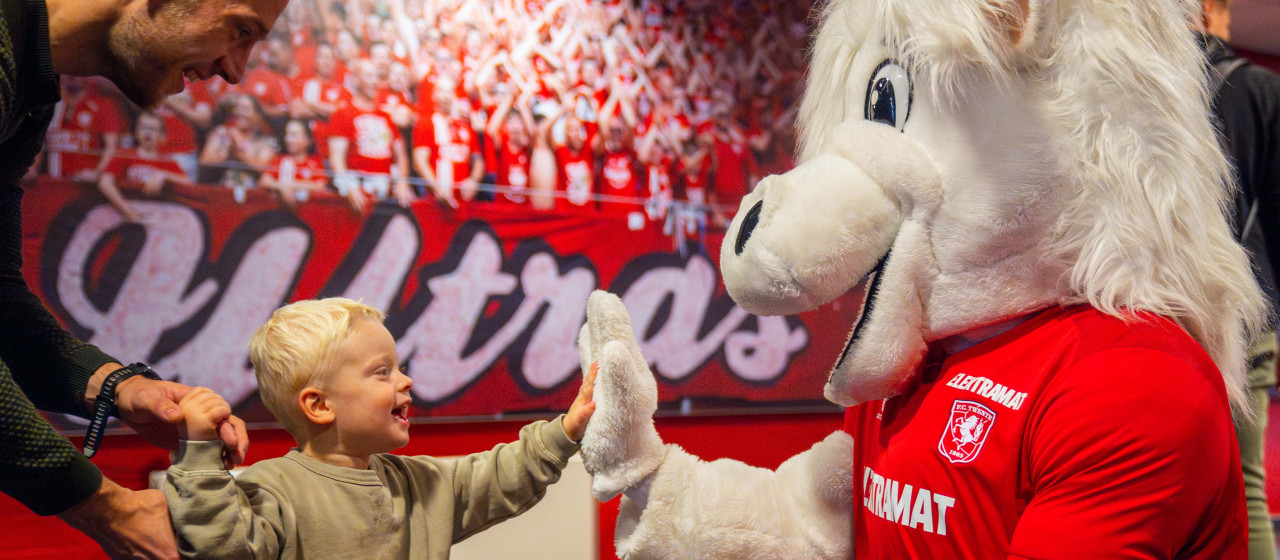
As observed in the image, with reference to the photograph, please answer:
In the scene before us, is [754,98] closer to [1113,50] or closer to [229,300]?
[229,300]

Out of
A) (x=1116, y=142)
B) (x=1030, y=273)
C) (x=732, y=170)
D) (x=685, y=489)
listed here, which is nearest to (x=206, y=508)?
(x=685, y=489)

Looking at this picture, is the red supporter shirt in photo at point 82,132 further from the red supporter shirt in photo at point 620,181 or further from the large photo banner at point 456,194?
the red supporter shirt in photo at point 620,181

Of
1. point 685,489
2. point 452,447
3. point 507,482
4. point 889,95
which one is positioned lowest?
point 452,447

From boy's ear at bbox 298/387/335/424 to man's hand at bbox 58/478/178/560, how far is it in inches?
11.2

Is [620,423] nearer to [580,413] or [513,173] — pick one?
[580,413]

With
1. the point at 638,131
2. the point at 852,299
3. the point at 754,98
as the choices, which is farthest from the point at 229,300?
the point at 852,299

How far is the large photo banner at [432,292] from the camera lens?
1.89 meters

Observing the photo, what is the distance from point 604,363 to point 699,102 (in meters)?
1.76

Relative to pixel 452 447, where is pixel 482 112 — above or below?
above

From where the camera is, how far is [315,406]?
130 cm

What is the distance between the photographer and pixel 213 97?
2018mm

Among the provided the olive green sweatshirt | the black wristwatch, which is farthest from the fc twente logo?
the black wristwatch

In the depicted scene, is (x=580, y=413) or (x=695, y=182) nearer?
(x=580, y=413)

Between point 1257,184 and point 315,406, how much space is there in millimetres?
1714
